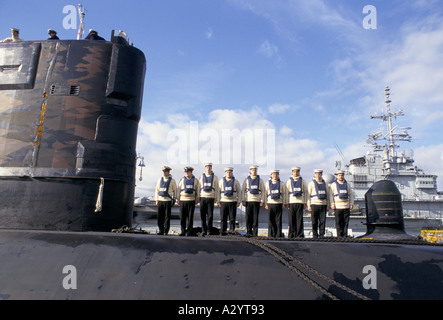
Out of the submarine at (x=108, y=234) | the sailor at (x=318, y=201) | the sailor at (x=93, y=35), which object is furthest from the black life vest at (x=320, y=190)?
the sailor at (x=93, y=35)

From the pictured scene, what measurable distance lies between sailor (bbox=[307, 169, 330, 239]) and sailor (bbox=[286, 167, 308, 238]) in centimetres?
21

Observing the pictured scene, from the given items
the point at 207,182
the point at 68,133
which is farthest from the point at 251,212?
the point at 68,133

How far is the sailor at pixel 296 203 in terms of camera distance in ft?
24.8

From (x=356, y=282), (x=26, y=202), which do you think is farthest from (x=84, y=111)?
(x=356, y=282)

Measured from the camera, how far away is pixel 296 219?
7.62 meters

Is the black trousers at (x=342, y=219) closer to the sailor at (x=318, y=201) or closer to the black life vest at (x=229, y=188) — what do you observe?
the sailor at (x=318, y=201)

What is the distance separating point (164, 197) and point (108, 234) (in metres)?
2.89

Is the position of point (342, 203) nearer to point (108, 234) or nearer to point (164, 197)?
point (164, 197)

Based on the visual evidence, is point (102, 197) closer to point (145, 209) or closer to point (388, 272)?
point (388, 272)

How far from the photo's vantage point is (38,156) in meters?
5.65

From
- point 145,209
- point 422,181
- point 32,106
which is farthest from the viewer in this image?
A: point 422,181

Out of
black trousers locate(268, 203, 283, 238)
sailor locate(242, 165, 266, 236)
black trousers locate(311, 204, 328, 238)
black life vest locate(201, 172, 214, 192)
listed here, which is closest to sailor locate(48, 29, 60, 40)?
black life vest locate(201, 172, 214, 192)

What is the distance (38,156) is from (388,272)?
5766 mm
